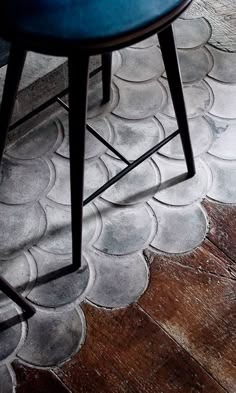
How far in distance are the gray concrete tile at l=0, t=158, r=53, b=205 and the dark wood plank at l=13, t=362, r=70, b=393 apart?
0.53 m

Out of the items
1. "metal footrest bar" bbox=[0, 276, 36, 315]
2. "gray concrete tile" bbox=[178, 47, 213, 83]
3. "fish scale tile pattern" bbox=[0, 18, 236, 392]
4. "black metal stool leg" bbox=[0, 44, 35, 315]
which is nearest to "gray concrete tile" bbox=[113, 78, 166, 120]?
"fish scale tile pattern" bbox=[0, 18, 236, 392]

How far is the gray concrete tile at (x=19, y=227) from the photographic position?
179 centimetres

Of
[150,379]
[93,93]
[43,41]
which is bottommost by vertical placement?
[150,379]

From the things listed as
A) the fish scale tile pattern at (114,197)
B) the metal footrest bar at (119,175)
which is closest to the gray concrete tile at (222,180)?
the fish scale tile pattern at (114,197)

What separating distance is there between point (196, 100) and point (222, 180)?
357 mm

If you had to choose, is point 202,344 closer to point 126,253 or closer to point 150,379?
point 150,379

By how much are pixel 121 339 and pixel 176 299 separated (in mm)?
194

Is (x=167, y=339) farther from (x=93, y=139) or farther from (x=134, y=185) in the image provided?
(x=93, y=139)

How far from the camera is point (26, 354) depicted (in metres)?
1.60

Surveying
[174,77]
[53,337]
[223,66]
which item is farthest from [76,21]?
[223,66]

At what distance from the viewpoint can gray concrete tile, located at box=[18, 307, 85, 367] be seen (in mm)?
1593

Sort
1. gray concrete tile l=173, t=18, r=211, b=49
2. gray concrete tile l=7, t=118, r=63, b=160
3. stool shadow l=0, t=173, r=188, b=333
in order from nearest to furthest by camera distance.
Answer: stool shadow l=0, t=173, r=188, b=333, gray concrete tile l=7, t=118, r=63, b=160, gray concrete tile l=173, t=18, r=211, b=49

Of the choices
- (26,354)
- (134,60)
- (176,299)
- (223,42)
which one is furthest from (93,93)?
(26,354)

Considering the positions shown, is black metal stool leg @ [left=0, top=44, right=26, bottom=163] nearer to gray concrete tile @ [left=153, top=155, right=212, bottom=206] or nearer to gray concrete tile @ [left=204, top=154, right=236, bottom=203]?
gray concrete tile @ [left=153, top=155, right=212, bottom=206]
